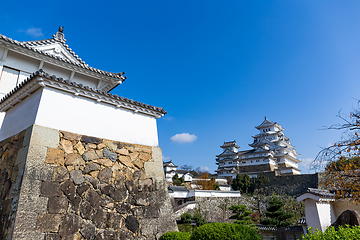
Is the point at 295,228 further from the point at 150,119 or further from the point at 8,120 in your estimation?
the point at 8,120

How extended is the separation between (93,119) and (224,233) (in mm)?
3949

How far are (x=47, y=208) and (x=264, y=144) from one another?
4069 centimetres

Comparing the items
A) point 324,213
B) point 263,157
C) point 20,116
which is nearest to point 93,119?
point 20,116

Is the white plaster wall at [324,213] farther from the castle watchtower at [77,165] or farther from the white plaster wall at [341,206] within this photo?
the castle watchtower at [77,165]

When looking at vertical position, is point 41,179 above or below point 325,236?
above

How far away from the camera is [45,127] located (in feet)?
15.4

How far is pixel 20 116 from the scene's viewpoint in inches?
208

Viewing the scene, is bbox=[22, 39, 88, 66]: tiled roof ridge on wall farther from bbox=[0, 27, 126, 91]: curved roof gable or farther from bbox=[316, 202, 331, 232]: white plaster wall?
bbox=[316, 202, 331, 232]: white plaster wall

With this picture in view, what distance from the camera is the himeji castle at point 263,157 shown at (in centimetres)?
3828

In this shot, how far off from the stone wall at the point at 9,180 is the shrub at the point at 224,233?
3513 millimetres

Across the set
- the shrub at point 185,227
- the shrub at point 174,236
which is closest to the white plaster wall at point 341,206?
the shrub at point 174,236

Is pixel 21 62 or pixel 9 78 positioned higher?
pixel 21 62

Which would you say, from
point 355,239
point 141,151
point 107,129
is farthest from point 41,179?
point 355,239

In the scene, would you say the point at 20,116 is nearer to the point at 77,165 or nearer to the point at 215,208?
the point at 77,165
